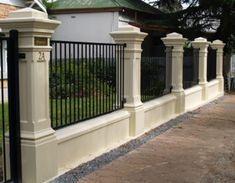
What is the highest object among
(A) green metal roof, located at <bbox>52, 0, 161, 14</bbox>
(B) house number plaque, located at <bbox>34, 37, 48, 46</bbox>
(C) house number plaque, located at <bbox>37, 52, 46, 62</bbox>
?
(A) green metal roof, located at <bbox>52, 0, 161, 14</bbox>

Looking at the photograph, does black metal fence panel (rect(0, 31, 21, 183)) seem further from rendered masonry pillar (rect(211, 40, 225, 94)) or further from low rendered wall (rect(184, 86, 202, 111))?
rendered masonry pillar (rect(211, 40, 225, 94))

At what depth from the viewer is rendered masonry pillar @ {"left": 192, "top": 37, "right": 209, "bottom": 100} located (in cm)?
1496

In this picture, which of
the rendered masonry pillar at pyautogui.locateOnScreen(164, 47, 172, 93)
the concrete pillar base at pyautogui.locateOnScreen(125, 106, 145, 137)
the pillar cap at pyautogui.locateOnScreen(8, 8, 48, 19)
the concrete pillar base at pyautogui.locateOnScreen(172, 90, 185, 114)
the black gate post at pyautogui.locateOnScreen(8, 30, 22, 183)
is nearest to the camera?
the pillar cap at pyautogui.locateOnScreen(8, 8, 48, 19)

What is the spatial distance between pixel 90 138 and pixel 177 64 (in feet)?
18.0

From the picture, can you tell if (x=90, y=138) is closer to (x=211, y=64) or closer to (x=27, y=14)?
(x=27, y=14)

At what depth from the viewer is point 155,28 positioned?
2119cm

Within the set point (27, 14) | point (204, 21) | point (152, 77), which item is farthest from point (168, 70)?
point (204, 21)

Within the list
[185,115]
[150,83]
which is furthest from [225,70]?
[150,83]

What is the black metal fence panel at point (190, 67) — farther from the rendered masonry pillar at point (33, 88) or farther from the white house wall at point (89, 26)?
the rendered masonry pillar at point (33, 88)

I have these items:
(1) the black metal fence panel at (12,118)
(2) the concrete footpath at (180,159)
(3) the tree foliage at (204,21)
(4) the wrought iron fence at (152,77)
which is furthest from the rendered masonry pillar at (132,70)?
(3) the tree foliage at (204,21)

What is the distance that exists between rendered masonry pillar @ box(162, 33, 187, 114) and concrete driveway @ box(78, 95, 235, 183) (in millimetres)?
1781

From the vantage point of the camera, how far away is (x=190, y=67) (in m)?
14.4

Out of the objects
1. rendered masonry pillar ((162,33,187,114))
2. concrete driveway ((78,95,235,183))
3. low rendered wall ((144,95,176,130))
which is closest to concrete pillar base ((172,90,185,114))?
rendered masonry pillar ((162,33,187,114))

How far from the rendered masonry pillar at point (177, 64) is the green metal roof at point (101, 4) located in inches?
322
